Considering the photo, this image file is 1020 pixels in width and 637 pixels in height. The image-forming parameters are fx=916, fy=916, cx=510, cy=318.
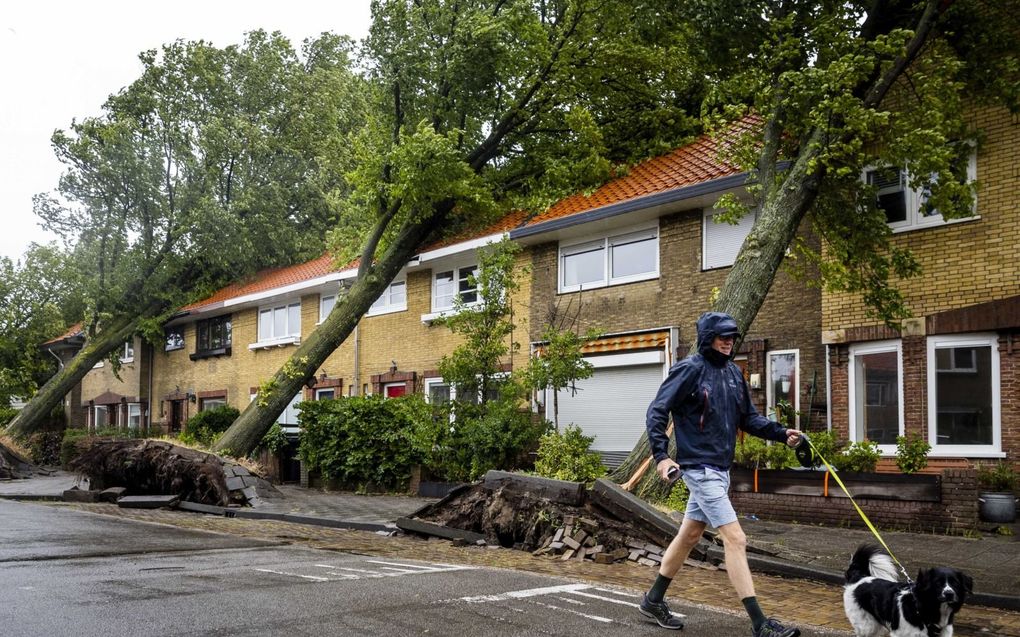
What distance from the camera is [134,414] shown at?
37219mm

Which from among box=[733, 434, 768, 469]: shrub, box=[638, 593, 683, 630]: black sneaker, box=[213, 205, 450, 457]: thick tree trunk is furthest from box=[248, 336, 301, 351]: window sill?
box=[638, 593, 683, 630]: black sneaker

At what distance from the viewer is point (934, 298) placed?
1390cm

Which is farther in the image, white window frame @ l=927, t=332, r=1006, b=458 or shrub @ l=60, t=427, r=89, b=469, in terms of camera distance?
shrub @ l=60, t=427, r=89, b=469

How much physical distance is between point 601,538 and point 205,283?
26.5 metres

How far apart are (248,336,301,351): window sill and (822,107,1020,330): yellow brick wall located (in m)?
18.6

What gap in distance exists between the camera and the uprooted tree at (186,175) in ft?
95.6

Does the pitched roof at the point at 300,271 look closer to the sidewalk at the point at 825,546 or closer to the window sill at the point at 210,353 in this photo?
the window sill at the point at 210,353

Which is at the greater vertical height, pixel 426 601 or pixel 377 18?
pixel 377 18

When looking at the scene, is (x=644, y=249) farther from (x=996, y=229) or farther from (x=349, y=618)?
(x=349, y=618)

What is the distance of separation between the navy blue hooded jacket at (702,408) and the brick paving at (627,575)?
1.58 meters

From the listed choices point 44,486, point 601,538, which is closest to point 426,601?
point 601,538

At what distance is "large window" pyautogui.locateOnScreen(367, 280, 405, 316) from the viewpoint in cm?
2458

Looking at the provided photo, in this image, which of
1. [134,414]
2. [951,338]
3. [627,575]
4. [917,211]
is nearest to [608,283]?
[917,211]

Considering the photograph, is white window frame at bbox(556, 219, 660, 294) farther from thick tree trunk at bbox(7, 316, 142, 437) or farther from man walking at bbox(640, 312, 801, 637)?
thick tree trunk at bbox(7, 316, 142, 437)
